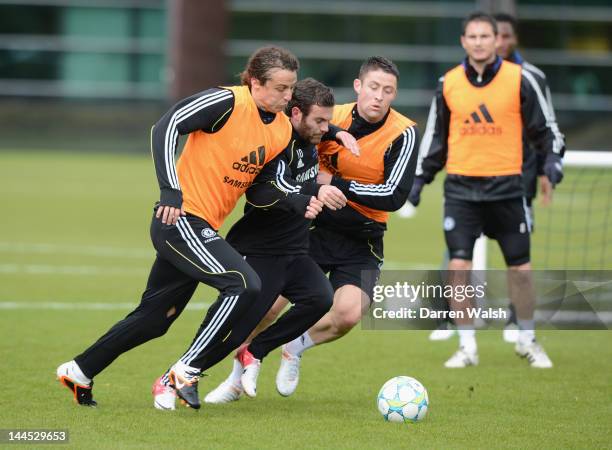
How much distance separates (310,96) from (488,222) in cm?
257

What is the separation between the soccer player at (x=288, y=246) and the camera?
720 centimetres

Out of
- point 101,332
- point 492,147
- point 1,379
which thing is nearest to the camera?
point 1,379

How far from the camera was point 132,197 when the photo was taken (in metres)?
23.2

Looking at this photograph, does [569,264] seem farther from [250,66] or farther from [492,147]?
[250,66]

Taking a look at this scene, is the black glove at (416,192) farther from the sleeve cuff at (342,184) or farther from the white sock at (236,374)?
the white sock at (236,374)

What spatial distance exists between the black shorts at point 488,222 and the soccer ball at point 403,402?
2396 mm

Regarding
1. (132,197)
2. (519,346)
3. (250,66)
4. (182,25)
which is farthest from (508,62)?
(182,25)

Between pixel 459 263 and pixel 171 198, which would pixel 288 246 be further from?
pixel 459 263

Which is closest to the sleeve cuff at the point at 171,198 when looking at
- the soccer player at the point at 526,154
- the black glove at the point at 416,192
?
the black glove at the point at 416,192

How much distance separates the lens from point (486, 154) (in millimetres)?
9000

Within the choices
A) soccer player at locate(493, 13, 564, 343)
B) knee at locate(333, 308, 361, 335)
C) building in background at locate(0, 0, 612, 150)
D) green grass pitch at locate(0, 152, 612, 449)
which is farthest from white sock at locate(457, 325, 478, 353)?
building in background at locate(0, 0, 612, 150)

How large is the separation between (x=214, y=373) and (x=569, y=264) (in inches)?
273

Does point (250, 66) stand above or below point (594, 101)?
above

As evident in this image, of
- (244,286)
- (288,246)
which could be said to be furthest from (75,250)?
(244,286)
